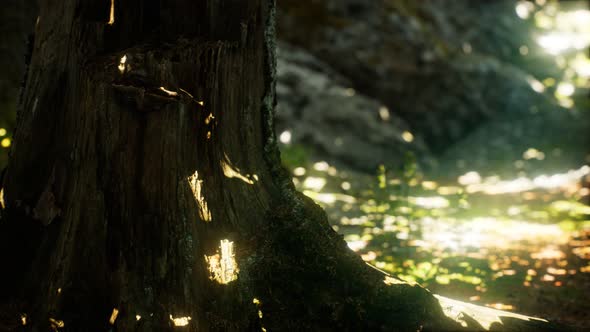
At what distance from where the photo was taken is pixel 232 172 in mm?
2857

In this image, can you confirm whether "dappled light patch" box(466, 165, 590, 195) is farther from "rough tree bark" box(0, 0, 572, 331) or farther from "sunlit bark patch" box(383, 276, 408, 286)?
"rough tree bark" box(0, 0, 572, 331)

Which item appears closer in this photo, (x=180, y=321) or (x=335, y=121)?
(x=180, y=321)

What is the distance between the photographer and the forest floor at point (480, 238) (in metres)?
4.16

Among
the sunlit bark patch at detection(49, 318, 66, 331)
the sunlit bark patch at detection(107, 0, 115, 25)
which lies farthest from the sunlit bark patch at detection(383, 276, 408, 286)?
the sunlit bark patch at detection(107, 0, 115, 25)

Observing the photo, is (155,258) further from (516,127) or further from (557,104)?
(557,104)

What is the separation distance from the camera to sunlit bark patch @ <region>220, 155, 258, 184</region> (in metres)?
2.82

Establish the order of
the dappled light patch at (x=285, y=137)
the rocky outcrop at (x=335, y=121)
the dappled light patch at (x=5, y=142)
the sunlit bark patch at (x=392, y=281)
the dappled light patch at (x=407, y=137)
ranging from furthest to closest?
the dappled light patch at (x=407, y=137) → the rocky outcrop at (x=335, y=121) → the dappled light patch at (x=285, y=137) → the dappled light patch at (x=5, y=142) → the sunlit bark patch at (x=392, y=281)

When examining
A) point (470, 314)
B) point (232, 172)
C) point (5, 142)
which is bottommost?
point (470, 314)

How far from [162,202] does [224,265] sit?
0.48 m

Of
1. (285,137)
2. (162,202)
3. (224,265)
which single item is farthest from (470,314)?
(285,137)

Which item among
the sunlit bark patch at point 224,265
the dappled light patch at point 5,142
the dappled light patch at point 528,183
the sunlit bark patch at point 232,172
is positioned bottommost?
the sunlit bark patch at point 224,265

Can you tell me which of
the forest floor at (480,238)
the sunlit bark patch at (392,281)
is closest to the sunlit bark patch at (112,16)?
the forest floor at (480,238)

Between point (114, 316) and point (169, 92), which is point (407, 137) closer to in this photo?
point (169, 92)

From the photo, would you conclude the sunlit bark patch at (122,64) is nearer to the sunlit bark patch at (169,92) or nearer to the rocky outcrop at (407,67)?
the sunlit bark patch at (169,92)
